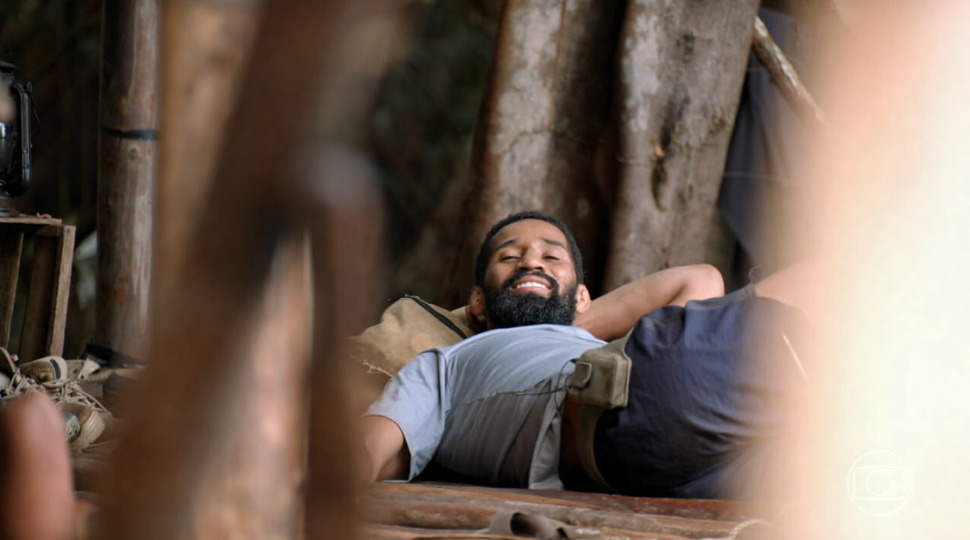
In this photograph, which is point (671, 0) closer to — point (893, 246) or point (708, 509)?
point (708, 509)

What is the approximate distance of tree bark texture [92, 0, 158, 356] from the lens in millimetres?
2633

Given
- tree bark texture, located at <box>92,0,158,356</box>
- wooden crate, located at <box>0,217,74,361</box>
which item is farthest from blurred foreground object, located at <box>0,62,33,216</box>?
tree bark texture, located at <box>92,0,158,356</box>

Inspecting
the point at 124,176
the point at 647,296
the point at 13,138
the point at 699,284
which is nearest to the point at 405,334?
the point at 647,296

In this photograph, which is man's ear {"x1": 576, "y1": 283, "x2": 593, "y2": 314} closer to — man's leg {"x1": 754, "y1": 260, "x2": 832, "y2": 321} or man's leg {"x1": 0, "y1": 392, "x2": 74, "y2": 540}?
man's leg {"x1": 754, "y1": 260, "x2": 832, "y2": 321}

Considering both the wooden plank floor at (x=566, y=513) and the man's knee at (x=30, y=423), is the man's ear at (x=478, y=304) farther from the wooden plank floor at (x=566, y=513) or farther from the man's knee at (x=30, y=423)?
the man's knee at (x=30, y=423)

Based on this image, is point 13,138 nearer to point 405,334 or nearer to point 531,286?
point 405,334

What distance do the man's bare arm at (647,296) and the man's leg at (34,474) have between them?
5.43 ft

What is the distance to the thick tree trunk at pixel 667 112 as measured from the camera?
8.93 ft

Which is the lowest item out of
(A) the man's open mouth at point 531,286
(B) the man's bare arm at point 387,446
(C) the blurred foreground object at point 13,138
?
(B) the man's bare arm at point 387,446

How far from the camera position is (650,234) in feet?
9.02

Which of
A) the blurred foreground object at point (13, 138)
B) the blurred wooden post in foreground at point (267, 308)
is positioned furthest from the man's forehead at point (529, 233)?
the blurred wooden post in foreground at point (267, 308)

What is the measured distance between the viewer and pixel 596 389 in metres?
1.50

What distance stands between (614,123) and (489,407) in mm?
1232

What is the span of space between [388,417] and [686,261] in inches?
53.6
